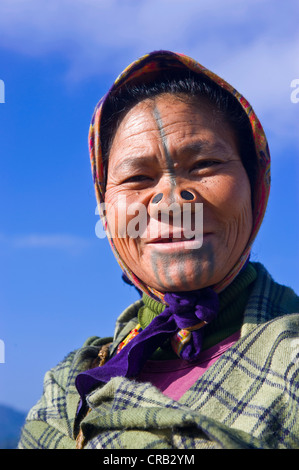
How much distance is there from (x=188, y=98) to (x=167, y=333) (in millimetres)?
1017

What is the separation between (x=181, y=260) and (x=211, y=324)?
12.4 inches

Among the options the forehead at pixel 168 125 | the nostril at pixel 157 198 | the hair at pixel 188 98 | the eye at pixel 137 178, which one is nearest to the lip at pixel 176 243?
the nostril at pixel 157 198

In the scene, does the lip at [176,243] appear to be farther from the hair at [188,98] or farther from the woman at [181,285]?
the hair at [188,98]

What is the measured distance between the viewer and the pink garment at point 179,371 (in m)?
2.17

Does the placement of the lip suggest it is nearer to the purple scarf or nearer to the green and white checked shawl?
the purple scarf

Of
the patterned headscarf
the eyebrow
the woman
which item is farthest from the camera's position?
the patterned headscarf

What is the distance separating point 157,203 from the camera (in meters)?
2.22

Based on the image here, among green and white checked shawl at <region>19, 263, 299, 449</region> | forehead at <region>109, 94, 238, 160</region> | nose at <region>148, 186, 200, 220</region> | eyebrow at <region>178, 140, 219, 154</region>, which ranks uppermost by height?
forehead at <region>109, 94, 238, 160</region>

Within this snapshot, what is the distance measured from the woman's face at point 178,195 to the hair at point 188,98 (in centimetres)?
5

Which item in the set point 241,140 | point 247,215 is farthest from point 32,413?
point 241,140

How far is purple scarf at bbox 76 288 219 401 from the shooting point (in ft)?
7.26

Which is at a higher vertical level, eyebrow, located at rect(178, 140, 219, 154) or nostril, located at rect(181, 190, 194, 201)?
eyebrow, located at rect(178, 140, 219, 154)

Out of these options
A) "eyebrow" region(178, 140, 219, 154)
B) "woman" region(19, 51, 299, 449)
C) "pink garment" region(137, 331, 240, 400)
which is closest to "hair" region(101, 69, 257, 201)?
"woman" region(19, 51, 299, 449)

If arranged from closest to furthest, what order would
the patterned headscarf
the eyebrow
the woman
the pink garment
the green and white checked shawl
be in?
the green and white checked shawl, the woman, the pink garment, the eyebrow, the patterned headscarf
